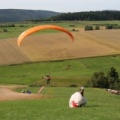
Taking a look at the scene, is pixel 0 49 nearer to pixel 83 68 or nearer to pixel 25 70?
pixel 25 70

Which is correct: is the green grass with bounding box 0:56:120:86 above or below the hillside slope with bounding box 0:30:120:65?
below

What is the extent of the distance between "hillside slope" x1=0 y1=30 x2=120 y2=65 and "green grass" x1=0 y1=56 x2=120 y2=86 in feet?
13.9

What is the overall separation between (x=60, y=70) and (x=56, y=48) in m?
23.8

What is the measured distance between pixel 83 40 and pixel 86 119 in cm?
9075

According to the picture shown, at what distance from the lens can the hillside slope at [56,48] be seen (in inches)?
3236

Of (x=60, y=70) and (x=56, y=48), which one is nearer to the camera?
(x=60, y=70)

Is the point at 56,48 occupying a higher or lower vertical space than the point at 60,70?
higher

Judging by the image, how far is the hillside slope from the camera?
8219 centimetres

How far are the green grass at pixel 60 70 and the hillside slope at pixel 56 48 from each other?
422cm

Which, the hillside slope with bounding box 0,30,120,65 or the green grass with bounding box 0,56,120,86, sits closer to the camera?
the green grass with bounding box 0,56,120,86

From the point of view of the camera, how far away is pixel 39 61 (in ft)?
254

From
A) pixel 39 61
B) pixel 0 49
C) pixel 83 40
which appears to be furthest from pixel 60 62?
pixel 83 40

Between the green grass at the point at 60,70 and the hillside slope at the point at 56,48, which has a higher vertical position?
the hillside slope at the point at 56,48

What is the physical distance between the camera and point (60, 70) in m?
70.0
